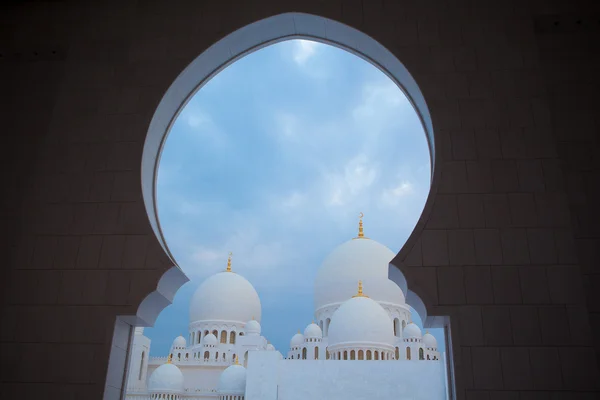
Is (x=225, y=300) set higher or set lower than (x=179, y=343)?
higher

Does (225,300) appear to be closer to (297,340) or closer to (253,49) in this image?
(297,340)

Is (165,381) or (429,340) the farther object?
(429,340)

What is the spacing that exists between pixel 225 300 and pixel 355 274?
5.72 metres

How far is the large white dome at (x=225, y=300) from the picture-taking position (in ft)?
64.3

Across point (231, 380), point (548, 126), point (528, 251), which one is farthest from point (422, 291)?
point (231, 380)

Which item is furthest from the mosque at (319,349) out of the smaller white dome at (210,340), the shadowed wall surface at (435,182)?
the shadowed wall surface at (435,182)

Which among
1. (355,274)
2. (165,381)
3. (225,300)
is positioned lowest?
(165,381)

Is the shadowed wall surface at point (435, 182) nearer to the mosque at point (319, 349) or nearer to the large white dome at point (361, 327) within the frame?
the mosque at point (319, 349)

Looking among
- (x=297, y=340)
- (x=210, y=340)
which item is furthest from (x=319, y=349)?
(x=210, y=340)

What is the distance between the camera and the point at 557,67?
2.73m

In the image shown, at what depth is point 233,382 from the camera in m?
15.0

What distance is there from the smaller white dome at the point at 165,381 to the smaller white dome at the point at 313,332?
431cm

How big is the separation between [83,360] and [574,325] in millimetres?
2227

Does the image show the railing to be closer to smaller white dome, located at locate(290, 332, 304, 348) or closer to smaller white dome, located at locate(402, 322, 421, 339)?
smaller white dome, located at locate(290, 332, 304, 348)
